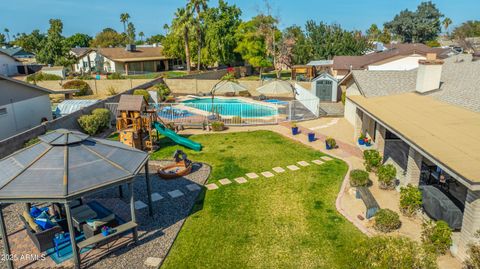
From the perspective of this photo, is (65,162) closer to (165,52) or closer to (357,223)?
(357,223)

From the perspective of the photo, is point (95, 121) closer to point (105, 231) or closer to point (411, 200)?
point (105, 231)

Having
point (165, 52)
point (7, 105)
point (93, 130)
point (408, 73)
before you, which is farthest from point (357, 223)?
point (165, 52)

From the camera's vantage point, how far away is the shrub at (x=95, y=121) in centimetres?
2297

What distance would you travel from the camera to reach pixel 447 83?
754 inches

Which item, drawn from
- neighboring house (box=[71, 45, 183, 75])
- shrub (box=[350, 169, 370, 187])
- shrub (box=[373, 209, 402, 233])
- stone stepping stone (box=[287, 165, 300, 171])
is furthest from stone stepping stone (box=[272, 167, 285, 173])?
neighboring house (box=[71, 45, 183, 75])

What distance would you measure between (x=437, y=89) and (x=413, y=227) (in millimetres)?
10414

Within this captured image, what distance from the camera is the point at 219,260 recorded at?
1038 centimetres

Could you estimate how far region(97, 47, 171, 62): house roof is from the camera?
63.4m

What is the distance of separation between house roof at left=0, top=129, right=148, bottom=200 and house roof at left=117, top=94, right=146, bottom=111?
30.3ft

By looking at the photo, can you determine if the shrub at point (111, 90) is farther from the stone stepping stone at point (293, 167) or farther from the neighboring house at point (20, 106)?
the stone stepping stone at point (293, 167)

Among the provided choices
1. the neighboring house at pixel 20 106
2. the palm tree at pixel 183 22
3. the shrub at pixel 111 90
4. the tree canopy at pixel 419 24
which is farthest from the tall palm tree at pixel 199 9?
the tree canopy at pixel 419 24

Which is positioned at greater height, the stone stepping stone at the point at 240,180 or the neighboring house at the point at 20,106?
the neighboring house at the point at 20,106

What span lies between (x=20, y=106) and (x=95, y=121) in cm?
561

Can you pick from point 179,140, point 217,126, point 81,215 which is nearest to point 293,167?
point 179,140
